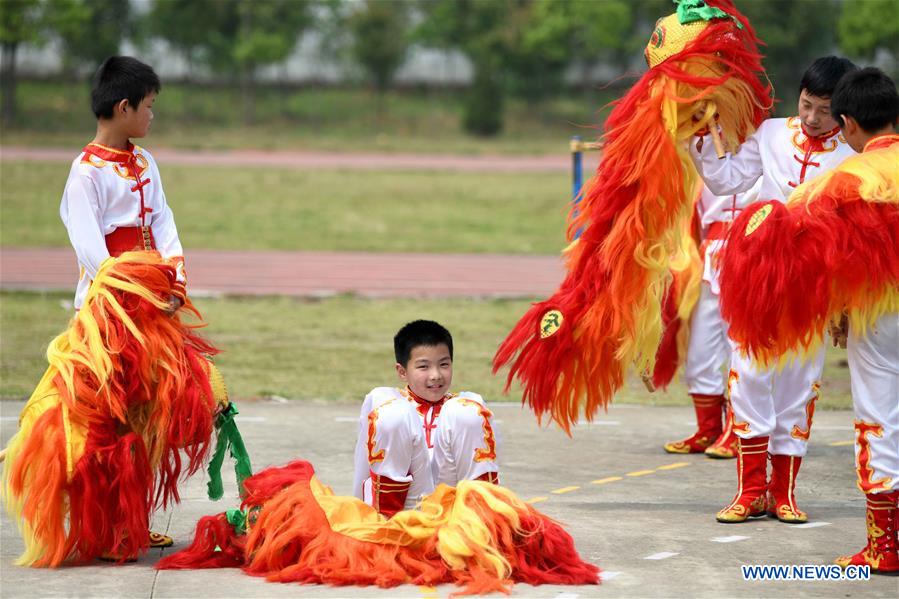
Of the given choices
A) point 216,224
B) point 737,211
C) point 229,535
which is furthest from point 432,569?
point 216,224

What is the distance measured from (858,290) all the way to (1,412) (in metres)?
5.03

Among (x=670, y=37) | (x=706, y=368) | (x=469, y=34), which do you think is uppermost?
(x=469, y=34)

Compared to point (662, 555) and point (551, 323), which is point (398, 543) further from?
point (551, 323)

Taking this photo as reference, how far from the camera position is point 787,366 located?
6000mm

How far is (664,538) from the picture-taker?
5.51 m

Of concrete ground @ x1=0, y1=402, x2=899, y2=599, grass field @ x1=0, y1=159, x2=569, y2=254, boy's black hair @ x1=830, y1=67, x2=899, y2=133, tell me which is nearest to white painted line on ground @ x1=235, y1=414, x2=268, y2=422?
concrete ground @ x1=0, y1=402, x2=899, y2=599

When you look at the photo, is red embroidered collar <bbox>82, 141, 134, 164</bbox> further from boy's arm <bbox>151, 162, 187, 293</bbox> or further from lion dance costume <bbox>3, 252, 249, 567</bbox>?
lion dance costume <bbox>3, 252, 249, 567</bbox>

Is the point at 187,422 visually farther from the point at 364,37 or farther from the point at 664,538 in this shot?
the point at 364,37

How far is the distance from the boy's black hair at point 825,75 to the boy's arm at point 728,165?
32cm

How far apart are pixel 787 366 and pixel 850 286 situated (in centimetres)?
110

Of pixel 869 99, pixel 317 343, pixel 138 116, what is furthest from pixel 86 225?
pixel 317 343

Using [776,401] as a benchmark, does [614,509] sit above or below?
below

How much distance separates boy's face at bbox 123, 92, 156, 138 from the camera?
17.6ft

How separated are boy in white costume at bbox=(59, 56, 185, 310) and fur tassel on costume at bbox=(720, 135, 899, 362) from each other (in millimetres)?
2168
